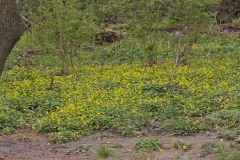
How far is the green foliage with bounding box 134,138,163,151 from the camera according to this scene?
8094 millimetres

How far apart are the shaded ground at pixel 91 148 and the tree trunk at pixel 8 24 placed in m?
2.55

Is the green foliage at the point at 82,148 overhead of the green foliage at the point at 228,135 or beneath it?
beneath

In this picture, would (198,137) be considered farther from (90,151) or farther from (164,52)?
(164,52)

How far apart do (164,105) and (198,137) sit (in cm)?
204

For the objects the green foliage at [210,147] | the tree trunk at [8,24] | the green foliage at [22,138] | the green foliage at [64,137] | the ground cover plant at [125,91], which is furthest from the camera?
the green foliage at [22,138]

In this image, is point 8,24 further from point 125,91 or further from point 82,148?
point 125,91

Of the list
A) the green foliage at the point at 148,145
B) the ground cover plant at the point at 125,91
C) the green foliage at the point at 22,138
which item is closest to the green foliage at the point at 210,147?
the ground cover plant at the point at 125,91

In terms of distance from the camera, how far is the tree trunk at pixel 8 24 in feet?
20.2

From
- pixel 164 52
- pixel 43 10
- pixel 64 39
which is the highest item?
pixel 43 10

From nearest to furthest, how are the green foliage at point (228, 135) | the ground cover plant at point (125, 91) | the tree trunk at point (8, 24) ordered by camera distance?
1. the tree trunk at point (8, 24)
2. the green foliage at point (228, 135)
3. the ground cover plant at point (125, 91)

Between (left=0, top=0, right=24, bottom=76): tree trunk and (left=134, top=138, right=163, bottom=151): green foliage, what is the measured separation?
302cm

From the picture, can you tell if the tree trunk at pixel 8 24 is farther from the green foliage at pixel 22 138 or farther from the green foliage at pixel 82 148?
the green foliage at pixel 22 138

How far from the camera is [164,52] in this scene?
832 inches

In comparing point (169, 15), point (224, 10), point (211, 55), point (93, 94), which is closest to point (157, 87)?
point (93, 94)
